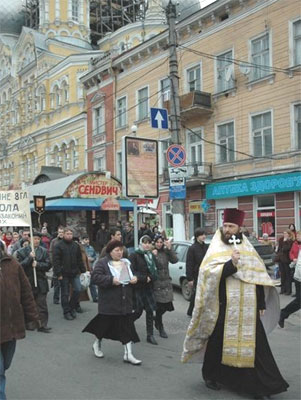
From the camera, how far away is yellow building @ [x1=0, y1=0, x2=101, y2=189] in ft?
121

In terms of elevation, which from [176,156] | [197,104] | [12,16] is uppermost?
[12,16]

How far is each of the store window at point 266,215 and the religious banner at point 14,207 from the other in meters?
13.9

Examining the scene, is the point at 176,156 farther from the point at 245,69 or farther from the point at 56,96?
the point at 56,96

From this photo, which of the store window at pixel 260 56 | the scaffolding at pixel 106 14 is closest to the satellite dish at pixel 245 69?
the store window at pixel 260 56

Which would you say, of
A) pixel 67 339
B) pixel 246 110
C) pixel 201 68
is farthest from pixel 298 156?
pixel 67 339

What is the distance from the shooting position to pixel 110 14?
50.3 metres

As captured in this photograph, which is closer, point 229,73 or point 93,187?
point 229,73

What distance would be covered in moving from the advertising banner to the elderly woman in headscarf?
10.3ft

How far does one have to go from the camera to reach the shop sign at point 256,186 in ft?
63.6

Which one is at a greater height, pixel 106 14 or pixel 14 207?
pixel 106 14

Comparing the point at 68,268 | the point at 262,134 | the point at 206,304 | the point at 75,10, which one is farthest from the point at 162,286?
the point at 75,10

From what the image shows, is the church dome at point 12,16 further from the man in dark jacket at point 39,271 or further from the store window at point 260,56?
the man in dark jacket at point 39,271

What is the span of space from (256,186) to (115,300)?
1563 centimetres

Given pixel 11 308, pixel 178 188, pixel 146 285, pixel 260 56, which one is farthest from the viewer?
pixel 260 56
